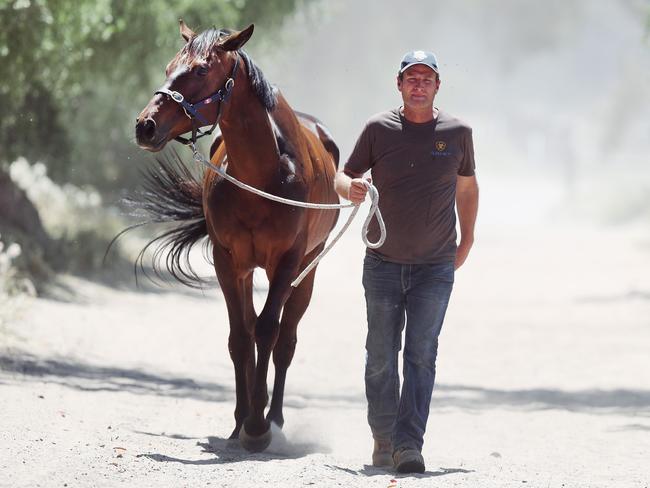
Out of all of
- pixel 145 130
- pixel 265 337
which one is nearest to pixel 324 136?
pixel 265 337

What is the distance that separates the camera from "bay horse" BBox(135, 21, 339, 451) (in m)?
6.87

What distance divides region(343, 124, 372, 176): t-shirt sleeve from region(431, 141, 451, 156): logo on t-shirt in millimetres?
334

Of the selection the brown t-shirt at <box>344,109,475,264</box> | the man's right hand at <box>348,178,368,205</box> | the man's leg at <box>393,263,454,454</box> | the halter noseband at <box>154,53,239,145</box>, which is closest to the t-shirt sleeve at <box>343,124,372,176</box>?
the brown t-shirt at <box>344,109,475,264</box>

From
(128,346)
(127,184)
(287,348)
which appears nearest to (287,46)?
(127,184)

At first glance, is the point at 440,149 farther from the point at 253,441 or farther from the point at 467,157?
the point at 253,441

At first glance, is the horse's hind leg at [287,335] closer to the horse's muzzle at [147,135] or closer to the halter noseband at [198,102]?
the halter noseband at [198,102]

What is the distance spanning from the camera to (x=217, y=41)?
7.06 meters

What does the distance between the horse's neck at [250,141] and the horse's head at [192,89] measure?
9.6 inches

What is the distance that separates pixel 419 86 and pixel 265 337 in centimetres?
173

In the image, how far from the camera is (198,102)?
6.84 meters

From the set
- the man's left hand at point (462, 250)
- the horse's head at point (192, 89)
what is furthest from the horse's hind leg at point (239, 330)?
the man's left hand at point (462, 250)

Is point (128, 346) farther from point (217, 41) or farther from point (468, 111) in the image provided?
point (468, 111)

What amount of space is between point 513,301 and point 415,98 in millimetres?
13649

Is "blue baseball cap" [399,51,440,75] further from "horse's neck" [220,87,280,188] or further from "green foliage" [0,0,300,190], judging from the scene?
"green foliage" [0,0,300,190]
